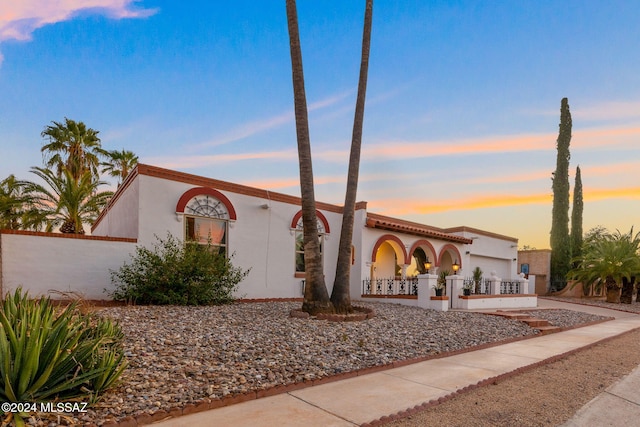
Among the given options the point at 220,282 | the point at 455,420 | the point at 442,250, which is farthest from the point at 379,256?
the point at 455,420

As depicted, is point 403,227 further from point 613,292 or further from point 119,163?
point 119,163

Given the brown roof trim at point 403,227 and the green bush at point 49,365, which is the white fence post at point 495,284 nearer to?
the brown roof trim at point 403,227

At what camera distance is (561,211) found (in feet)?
91.2

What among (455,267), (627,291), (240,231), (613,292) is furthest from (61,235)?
(627,291)

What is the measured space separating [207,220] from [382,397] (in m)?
9.68

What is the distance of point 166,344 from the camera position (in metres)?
6.12

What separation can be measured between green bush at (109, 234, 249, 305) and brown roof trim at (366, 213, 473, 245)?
26.2 ft

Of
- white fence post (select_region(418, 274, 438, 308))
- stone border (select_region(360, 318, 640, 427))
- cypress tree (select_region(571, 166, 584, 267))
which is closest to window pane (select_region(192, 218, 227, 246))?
white fence post (select_region(418, 274, 438, 308))

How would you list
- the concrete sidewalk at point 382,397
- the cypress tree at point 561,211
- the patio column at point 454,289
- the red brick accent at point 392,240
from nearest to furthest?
the concrete sidewalk at point 382,397
the patio column at point 454,289
the red brick accent at point 392,240
the cypress tree at point 561,211

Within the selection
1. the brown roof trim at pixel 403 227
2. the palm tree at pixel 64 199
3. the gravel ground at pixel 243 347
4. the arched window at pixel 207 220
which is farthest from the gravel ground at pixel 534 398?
the palm tree at pixel 64 199

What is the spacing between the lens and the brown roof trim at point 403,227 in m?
16.9

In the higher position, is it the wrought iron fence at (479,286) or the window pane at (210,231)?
the window pane at (210,231)

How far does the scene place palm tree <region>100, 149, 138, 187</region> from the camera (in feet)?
98.4

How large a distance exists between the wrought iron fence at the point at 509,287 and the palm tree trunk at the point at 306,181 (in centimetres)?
1371
